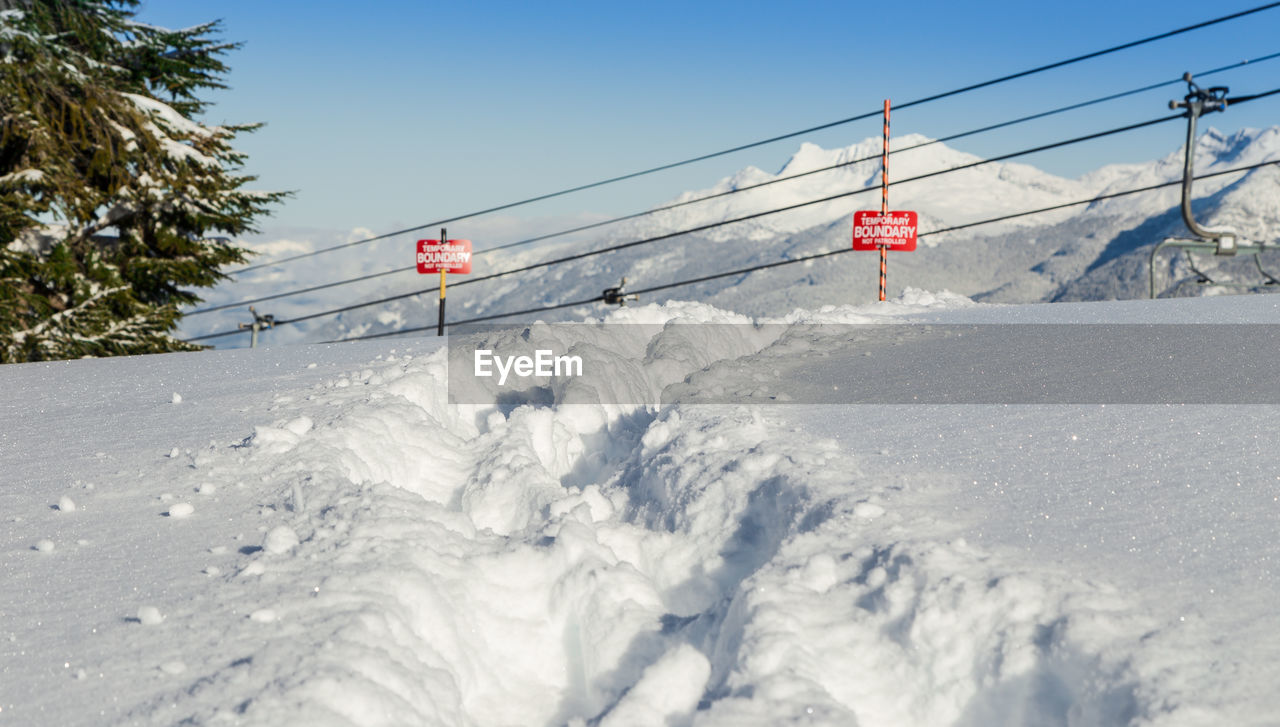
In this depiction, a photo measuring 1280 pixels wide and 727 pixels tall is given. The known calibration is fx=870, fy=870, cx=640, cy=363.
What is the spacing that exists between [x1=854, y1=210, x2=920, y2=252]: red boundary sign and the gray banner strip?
11.8 ft

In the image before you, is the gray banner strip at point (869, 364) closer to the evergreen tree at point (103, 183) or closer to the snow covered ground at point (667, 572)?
the snow covered ground at point (667, 572)

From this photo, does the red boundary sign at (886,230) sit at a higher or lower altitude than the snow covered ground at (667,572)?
higher

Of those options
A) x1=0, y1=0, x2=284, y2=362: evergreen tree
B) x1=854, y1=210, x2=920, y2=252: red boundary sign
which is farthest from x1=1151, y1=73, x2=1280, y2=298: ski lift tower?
x1=0, y1=0, x2=284, y2=362: evergreen tree

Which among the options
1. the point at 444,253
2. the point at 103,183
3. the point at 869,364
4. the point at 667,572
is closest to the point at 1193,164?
the point at 869,364

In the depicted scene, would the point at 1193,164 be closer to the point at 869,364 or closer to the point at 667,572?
the point at 869,364

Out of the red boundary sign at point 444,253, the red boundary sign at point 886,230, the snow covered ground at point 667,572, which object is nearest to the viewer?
the snow covered ground at point 667,572

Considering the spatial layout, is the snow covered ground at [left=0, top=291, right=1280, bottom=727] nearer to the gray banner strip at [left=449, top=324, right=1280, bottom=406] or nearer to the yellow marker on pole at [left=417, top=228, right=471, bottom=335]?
the gray banner strip at [left=449, top=324, right=1280, bottom=406]

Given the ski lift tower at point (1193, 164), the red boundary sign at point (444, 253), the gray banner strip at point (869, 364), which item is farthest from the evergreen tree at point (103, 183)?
the ski lift tower at point (1193, 164)

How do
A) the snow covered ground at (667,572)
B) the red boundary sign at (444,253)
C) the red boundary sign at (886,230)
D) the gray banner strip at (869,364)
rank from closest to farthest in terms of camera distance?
the snow covered ground at (667,572) → the gray banner strip at (869,364) → the red boundary sign at (886,230) → the red boundary sign at (444,253)

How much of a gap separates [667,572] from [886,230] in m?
8.27

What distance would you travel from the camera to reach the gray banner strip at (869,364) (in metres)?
4.51

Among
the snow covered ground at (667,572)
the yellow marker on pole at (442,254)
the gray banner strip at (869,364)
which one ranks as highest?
the yellow marker on pole at (442,254)

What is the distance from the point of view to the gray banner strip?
451cm

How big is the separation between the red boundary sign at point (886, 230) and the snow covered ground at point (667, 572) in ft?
21.1
